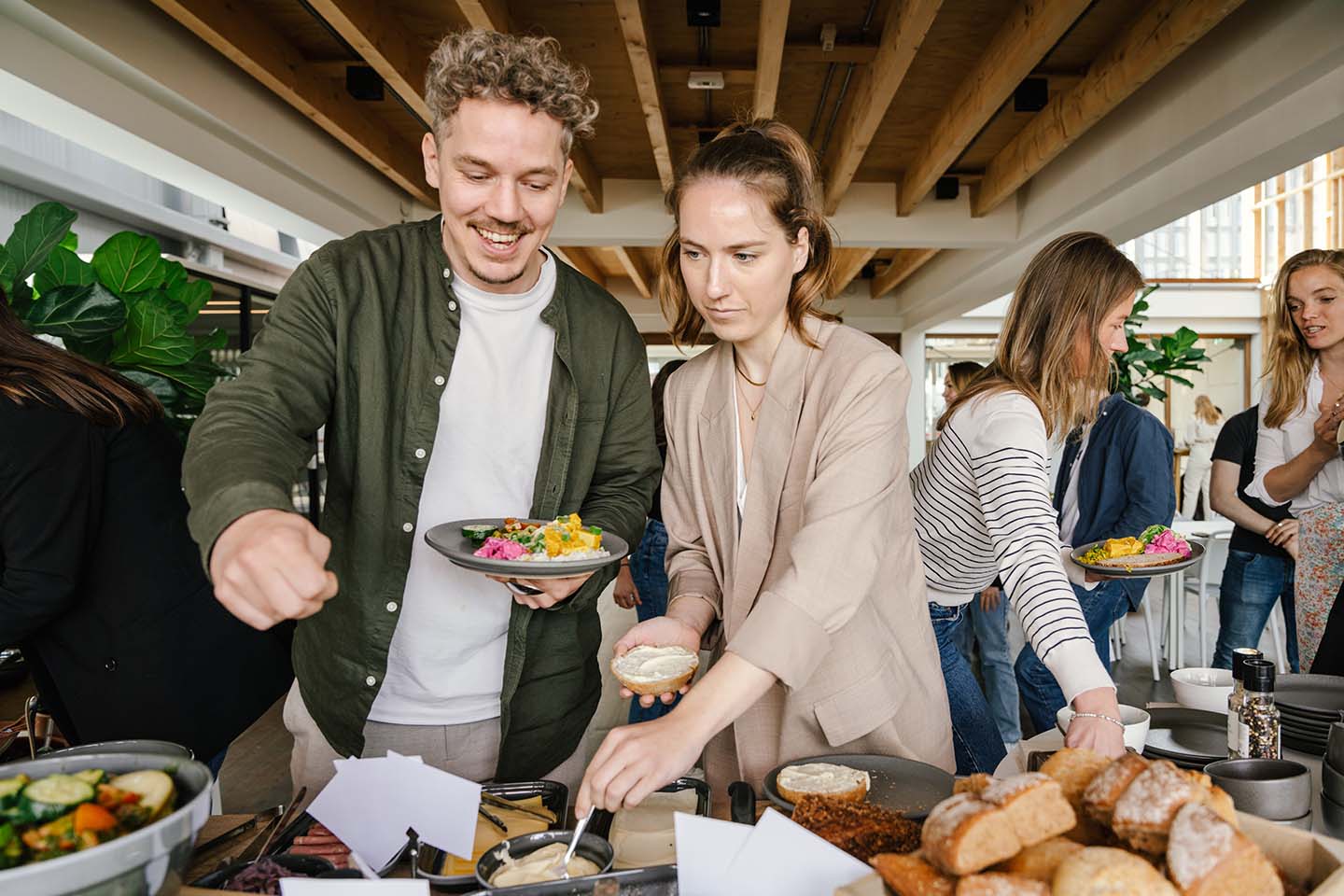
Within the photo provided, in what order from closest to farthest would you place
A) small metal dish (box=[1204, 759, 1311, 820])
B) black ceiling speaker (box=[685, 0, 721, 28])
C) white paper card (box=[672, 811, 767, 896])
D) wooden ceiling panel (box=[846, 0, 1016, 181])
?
white paper card (box=[672, 811, 767, 896]) < small metal dish (box=[1204, 759, 1311, 820]) < black ceiling speaker (box=[685, 0, 721, 28]) < wooden ceiling panel (box=[846, 0, 1016, 181])

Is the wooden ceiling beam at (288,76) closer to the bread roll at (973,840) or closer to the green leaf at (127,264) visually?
the green leaf at (127,264)

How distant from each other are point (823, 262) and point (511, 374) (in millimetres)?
578

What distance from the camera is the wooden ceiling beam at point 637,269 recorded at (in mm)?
7605

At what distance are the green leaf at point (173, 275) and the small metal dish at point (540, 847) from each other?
2654 mm

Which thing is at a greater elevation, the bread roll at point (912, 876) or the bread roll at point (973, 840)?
the bread roll at point (973, 840)

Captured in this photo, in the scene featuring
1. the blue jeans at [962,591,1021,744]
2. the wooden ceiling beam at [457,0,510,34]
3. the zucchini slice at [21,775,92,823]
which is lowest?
the blue jeans at [962,591,1021,744]

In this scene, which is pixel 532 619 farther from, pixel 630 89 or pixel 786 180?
pixel 630 89

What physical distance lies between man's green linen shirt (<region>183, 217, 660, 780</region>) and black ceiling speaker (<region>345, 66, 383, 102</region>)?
10.0ft

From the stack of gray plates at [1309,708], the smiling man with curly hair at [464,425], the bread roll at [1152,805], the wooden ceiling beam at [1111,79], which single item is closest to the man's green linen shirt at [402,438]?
the smiling man with curly hair at [464,425]

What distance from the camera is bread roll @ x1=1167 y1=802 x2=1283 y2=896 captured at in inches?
26.1

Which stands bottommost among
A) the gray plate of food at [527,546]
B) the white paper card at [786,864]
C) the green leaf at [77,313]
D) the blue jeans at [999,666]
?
the blue jeans at [999,666]

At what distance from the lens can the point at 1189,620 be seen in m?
6.73

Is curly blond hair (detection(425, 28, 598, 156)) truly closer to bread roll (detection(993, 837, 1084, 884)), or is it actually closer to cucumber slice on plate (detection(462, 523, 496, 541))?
cucumber slice on plate (detection(462, 523, 496, 541))

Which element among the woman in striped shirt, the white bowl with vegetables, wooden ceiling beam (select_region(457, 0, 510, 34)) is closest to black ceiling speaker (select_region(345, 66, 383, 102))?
wooden ceiling beam (select_region(457, 0, 510, 34))
